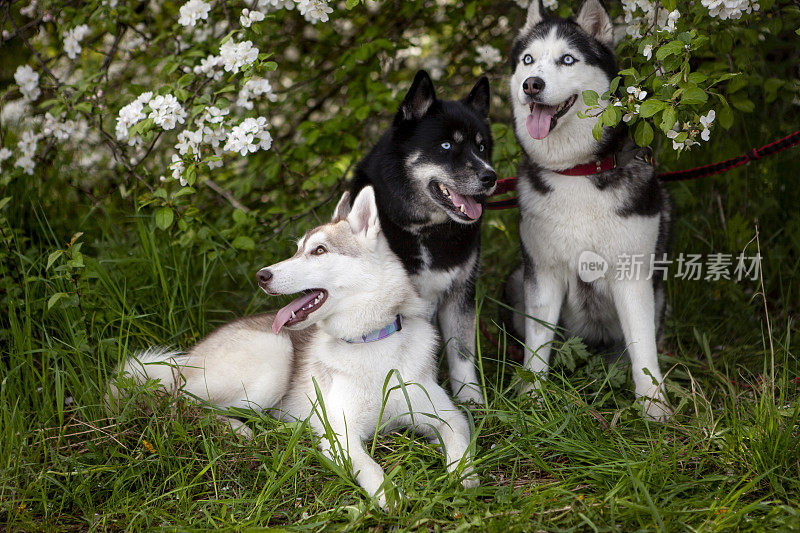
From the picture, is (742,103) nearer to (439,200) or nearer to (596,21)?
(596,21)

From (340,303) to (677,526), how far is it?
1.45 meters

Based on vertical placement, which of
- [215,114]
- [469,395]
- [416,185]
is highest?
[215,114]

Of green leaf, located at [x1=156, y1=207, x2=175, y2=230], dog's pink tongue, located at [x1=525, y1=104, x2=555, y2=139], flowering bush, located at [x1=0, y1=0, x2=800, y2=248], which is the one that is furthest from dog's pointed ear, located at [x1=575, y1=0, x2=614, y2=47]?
green leaf, located at [x1=156, y1=207, x2=175, y2=230]

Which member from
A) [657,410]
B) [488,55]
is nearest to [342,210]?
[657,410]

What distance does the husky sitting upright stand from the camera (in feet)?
8.69

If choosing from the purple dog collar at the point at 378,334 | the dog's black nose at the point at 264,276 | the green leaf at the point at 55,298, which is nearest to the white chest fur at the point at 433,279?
the purple dog collar at the point at 378,334

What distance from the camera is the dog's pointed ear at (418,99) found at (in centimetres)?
303

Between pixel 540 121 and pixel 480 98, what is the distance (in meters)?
0.47

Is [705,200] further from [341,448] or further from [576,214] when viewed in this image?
[341,448]

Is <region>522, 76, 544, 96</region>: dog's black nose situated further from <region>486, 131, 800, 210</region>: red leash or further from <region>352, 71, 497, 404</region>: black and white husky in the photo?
<region>486, 131, 800, 210</region>: red leash

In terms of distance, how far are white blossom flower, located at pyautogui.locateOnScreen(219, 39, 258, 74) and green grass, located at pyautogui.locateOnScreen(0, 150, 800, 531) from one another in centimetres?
102

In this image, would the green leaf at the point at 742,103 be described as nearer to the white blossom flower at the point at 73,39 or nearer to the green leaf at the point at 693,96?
the green leaf at the point at 693,96

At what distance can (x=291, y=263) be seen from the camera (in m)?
2.71

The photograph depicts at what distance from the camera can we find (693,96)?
2.44 meters
